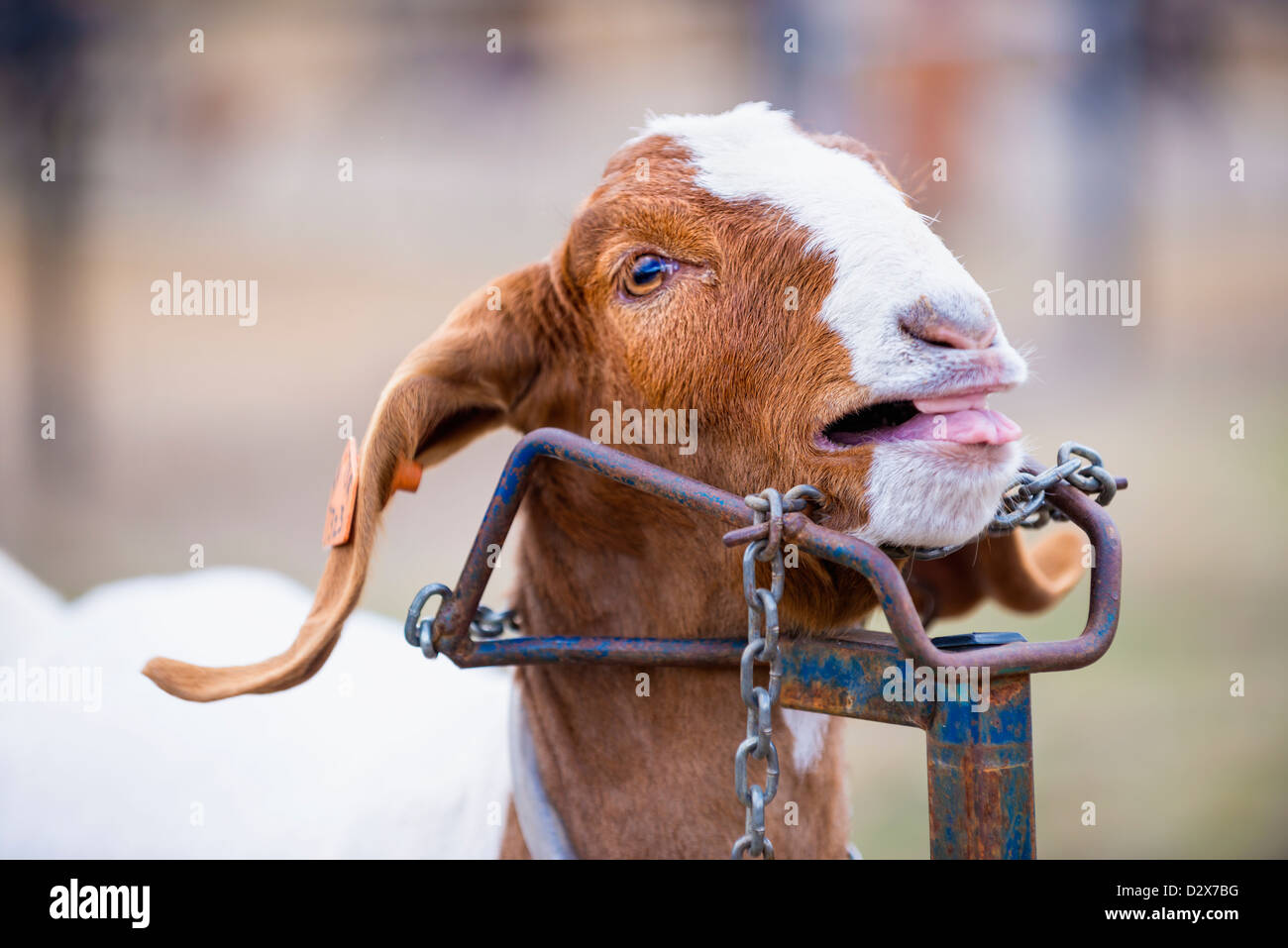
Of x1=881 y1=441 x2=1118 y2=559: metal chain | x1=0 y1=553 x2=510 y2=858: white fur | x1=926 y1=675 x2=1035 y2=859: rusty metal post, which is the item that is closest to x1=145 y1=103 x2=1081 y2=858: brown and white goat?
x1=881 y1=441 x2=1118 y2=559: metal chain

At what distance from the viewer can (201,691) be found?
7.20ft

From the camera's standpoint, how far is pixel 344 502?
2.22m

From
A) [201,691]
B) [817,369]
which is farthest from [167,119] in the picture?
[817,369]

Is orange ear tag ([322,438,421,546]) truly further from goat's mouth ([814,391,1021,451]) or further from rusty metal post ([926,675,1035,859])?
rusty metal post ([926,675,1035,859])

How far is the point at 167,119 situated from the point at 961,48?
5898mm

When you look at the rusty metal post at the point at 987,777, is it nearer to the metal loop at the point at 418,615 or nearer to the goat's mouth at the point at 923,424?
the goat's mouth at the point at 923,424

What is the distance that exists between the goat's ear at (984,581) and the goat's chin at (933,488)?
0.84 meters

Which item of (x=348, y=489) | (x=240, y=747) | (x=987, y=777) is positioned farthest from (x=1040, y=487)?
(x=240, y=747)

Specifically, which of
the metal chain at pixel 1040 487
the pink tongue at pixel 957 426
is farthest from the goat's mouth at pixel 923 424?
the metal chain at pixel 1040 487

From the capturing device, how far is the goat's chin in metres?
1.71

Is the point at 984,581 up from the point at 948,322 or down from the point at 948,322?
down

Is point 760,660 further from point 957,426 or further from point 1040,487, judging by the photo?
point 1040,487

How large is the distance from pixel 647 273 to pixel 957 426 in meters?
0.76
